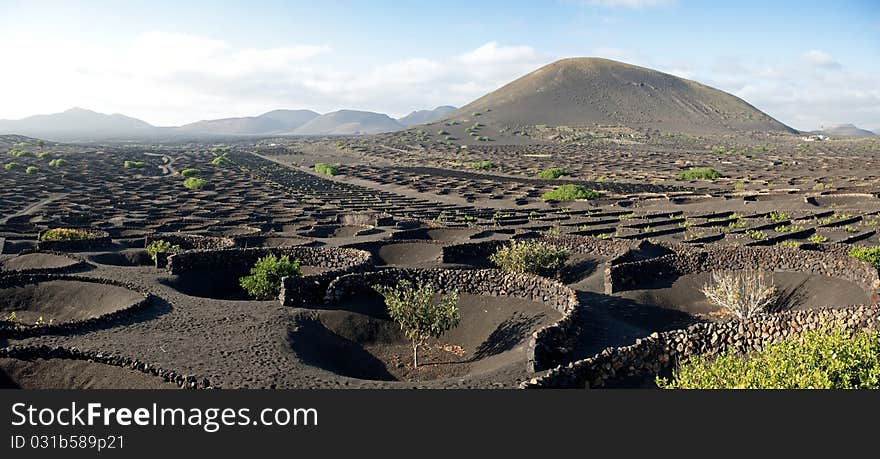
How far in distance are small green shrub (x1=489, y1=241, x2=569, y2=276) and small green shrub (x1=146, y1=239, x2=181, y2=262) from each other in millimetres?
15299

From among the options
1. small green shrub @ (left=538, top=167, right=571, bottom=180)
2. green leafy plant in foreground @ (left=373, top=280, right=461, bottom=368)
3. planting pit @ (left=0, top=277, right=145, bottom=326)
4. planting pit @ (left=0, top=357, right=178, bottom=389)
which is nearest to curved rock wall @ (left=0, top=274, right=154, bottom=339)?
planting pit @ (left=0, top=277, right=145, bottom=326)

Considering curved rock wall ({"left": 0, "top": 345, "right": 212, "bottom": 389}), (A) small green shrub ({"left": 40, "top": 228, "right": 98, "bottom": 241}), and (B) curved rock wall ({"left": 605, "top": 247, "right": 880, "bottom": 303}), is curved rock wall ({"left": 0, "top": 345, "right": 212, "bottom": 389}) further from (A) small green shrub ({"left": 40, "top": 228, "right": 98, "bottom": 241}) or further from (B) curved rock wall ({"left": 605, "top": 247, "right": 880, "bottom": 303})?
(A) small green shrub ({"left": 40, "top": 228, "right": 98, "bottom": 241})

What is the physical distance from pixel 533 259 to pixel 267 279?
10628 mm

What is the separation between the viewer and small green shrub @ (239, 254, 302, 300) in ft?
75.7

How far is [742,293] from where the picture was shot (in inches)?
864

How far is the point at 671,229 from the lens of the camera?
3753 cm

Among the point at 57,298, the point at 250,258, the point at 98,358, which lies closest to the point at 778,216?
the point at 250,258

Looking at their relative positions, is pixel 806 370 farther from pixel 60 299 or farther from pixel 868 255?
pixel 60 299

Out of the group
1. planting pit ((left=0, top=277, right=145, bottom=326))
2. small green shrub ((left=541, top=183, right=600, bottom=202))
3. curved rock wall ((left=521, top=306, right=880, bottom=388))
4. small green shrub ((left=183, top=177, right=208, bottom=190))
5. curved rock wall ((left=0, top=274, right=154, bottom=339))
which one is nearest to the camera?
curved rock wall ((left=521, top=306, right=880, bottom=388))

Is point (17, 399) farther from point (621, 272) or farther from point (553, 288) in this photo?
point (621, 272)

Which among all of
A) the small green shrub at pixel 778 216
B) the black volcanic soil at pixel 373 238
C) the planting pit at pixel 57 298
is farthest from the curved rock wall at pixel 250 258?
the small green shrub at pixel 778 216

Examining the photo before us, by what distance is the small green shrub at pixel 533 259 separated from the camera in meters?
25.2

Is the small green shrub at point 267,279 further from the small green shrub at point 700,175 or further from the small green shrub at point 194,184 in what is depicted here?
the small green shrub at point 700,175

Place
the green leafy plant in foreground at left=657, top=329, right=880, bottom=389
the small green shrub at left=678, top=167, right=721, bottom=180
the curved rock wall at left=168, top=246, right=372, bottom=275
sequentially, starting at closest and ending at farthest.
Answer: the green leafy plant in foreground at left=657, top=329, right=880, bottom=389
the curved rock wall at left=168, top=246, right=372, bottom=275
the small green shrub at left=678, top=167, right=721, bottom=180
